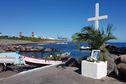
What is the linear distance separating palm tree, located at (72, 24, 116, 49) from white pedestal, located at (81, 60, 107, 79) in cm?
118

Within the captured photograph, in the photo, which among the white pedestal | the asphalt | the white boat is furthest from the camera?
the white boat

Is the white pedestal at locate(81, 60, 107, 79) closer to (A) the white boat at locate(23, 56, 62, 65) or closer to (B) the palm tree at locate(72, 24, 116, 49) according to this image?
(B) the palm tree at locate(72, 24, 116, 49)

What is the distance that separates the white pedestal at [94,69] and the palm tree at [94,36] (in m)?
1.18

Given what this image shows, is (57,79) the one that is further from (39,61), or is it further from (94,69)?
(39,61)

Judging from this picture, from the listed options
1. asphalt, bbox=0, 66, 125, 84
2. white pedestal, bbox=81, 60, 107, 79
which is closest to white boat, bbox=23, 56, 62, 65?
asphalt, bbox=0, 66, 125, 84

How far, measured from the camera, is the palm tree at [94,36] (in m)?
8.67

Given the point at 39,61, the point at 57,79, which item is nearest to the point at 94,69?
the point at 57,79

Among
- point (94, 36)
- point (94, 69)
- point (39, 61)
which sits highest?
point (94, 36)

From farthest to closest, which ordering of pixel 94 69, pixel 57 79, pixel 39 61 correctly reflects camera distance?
pixel 39 61, pixel 57 79, pixel 94 69

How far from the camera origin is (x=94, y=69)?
7805 mm

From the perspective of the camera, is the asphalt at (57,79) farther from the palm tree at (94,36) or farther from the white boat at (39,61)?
the white boat at (39,61)

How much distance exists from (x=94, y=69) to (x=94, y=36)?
1767mm

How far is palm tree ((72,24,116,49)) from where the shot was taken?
867cm

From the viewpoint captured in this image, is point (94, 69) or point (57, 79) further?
point (57, 79)
